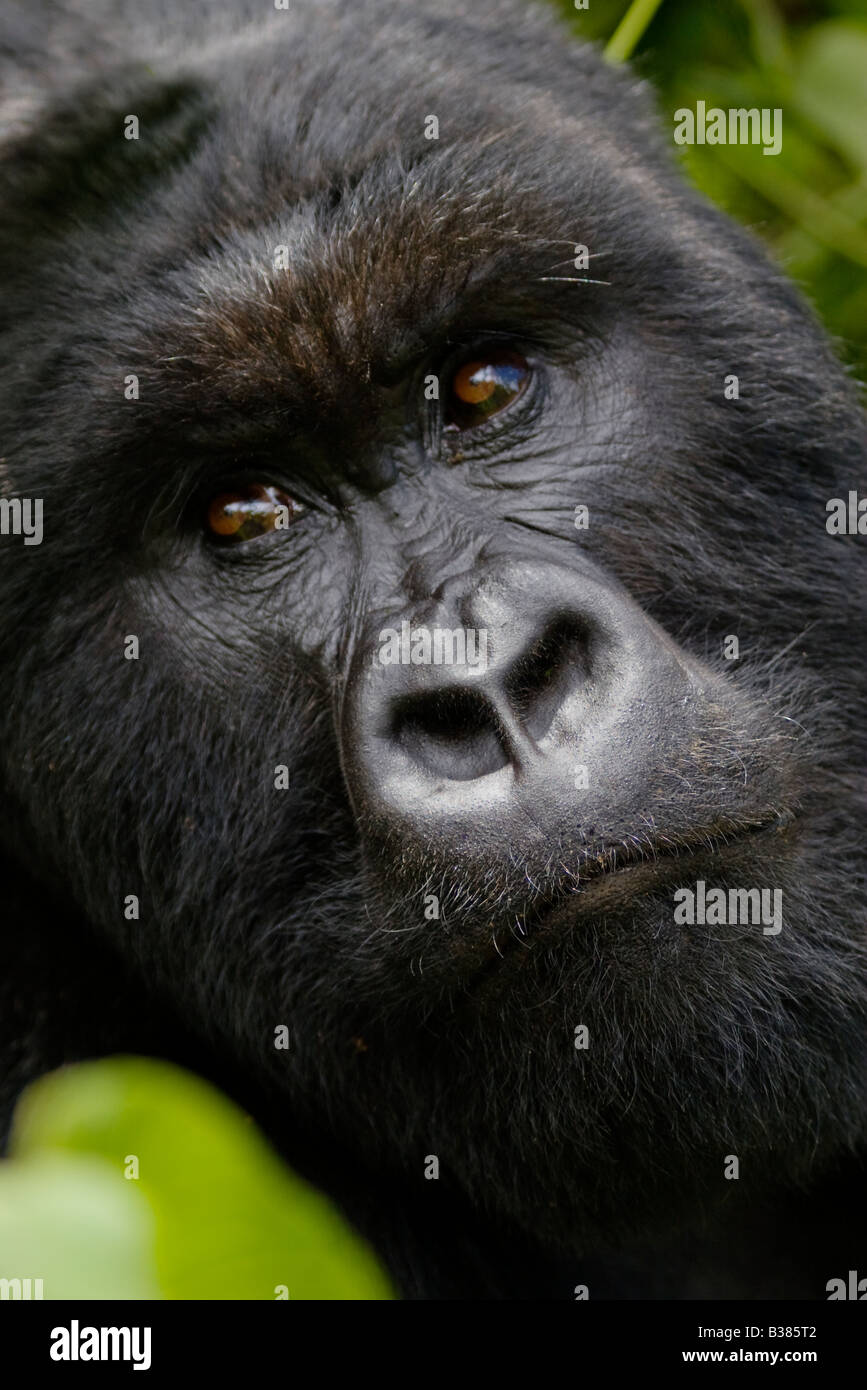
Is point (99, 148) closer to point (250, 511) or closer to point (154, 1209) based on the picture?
point (250, 511)

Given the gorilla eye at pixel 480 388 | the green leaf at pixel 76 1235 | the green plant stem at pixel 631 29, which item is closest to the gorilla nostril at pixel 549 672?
the gorilla eye at pixel 480 388

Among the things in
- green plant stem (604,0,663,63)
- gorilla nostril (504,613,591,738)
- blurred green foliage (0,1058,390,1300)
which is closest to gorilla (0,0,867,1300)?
gorilla nostril (504,613,591,738)

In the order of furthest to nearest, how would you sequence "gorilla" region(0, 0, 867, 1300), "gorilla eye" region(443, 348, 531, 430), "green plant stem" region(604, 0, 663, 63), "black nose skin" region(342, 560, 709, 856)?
1. "green plant stem" region(604, 0, 663, 63)
2. "gorilla eye" region(443, 348, 531, 430)
3. "gorilla" region(0, 0, 867, 1300)
4. "black nose skin" region(342, 560, 709, 856)

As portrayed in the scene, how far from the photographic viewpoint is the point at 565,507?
289 cm

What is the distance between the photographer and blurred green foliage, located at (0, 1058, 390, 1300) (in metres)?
1.29

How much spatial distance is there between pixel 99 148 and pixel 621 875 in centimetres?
174

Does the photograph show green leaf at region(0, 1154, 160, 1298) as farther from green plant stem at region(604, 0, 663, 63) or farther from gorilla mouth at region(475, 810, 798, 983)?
green plant stem at region(604, 0, 663, 63)

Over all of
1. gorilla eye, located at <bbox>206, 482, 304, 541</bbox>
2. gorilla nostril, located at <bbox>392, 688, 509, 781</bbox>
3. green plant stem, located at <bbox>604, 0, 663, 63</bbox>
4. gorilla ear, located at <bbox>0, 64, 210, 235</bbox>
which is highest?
green plant stem, located at <bbox>604, 0, 663, 63</bbox>

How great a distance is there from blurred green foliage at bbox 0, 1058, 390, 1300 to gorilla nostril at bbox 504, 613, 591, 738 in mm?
951

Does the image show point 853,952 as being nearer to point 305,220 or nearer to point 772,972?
point 772,972

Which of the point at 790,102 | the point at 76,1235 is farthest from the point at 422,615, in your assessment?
the point at 790,102

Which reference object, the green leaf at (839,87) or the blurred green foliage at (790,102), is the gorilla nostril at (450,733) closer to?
the blurred green foliage at (790,102)

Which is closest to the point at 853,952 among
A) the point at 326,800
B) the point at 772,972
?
the point at 772,972

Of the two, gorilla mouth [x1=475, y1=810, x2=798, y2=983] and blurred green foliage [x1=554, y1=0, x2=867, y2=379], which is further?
blurred green foliage [x1=554, y1=0, x2=867, y2=379]
